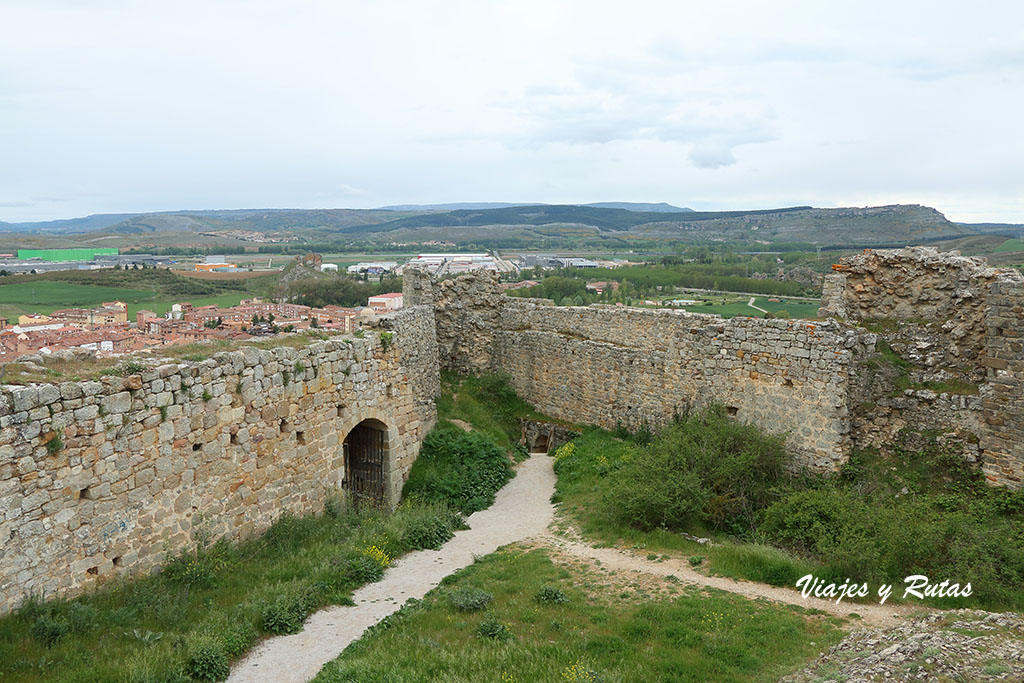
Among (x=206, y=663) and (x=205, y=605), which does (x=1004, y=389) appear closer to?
(x=206, y=663)

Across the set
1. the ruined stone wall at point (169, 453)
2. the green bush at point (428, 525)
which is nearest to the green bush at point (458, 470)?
the green bush at point (428, 525)

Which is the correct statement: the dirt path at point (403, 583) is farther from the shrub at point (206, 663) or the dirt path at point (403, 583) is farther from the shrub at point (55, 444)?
the shrub at point (55, 444)

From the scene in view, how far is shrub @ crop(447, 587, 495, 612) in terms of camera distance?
7.80 meters

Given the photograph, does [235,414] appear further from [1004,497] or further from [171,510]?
[1004,497]

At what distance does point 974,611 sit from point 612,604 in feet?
13.0

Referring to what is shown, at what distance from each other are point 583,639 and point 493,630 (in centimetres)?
96

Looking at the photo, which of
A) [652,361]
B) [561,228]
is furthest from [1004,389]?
[561,228]

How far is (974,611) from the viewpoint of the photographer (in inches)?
287

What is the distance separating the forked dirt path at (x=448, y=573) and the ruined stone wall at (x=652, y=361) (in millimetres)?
3483

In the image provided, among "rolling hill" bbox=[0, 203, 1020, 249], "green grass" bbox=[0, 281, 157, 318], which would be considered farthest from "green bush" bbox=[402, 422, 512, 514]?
"rolling hill" bbox=[0, 203, 1020, 249]

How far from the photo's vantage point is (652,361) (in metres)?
14.6

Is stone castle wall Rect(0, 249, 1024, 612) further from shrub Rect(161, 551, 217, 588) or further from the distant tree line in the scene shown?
the distant tree line

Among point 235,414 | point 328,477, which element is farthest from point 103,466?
point 328,477

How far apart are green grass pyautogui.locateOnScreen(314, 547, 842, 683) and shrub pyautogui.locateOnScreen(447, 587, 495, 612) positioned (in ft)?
Answer: 0.21
